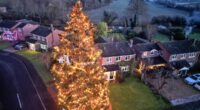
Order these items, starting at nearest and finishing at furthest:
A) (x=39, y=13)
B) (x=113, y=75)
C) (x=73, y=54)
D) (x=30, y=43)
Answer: (x=73, y=54)
(x=113, y=75)
(x=30, y=43)
(x=39, y=13)

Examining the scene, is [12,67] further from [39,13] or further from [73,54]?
[39,13]

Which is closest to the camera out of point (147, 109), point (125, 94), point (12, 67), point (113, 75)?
point (147, 109)

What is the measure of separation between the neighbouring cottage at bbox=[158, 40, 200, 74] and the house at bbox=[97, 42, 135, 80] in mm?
6816

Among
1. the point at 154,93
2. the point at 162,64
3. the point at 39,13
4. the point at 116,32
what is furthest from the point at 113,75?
the point at 39,13

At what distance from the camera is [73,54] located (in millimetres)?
23703

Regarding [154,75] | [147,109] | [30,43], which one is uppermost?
[30,43]

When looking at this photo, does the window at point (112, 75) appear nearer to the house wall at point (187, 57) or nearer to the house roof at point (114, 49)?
the house roof at point (114, 49)

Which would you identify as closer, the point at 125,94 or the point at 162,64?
the point at 125,94

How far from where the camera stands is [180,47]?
Answer: 44.2 metres

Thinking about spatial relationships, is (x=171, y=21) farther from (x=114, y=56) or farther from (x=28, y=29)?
(x=28, y=29)

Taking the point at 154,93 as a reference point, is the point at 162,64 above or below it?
above

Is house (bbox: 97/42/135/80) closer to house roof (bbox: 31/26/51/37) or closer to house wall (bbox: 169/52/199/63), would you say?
house wall (bbox: 169/52/199/63)

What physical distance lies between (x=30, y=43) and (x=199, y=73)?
37349 mm

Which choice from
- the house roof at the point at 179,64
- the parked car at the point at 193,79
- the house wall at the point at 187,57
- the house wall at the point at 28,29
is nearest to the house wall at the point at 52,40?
the house wall at the point at 28,29
